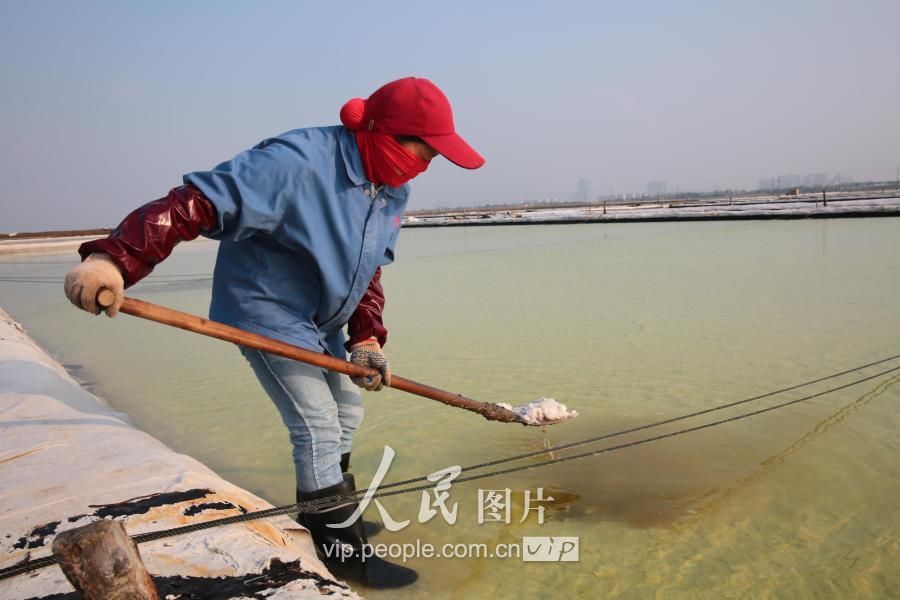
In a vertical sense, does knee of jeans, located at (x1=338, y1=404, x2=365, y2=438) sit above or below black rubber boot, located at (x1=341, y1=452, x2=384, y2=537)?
above

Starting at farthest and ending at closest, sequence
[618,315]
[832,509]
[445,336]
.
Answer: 1. [618,315]
2. [445,336]
3. [832,509]

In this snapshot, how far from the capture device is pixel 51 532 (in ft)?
5.32

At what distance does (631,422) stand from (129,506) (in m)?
2.51

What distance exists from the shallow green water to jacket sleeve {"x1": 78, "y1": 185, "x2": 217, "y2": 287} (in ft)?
4.25

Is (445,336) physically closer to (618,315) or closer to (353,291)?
(618,315)

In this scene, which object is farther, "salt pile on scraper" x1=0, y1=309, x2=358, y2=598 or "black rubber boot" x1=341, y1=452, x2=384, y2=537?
"black rubber boot" x1=341, y1=452, x2=384, y2=537

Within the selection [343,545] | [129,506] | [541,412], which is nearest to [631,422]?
[541,412]

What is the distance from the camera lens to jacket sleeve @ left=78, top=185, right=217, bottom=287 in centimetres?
156

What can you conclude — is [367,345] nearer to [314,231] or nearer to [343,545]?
[314,231]

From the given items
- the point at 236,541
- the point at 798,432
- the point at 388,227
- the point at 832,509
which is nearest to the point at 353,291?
the point at 388,227

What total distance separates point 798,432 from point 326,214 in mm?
2611

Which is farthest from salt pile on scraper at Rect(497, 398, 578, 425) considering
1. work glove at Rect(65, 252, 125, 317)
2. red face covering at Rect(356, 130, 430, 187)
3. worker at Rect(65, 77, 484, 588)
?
work glove at Rect(65, 252, 125, 317)

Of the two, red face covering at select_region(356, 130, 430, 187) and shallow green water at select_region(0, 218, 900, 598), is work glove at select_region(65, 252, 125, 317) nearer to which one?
red face covering at select_region(356, 130, 430, 187)

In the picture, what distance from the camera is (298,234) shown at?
1.87 metres
